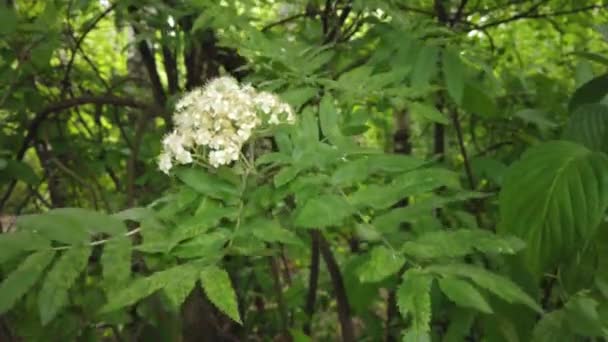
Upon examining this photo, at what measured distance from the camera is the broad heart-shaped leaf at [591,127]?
124cm

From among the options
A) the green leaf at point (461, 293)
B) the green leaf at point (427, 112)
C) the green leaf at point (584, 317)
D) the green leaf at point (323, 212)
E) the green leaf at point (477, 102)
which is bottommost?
the green leaf at point (584, 317)

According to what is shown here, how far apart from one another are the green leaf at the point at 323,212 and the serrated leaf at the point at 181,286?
0.58ft

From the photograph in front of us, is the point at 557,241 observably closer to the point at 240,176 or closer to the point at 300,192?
the point at 300,192

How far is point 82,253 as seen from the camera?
103cm

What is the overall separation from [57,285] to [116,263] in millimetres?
99

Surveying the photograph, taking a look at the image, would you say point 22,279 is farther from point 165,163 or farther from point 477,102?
point 477,102

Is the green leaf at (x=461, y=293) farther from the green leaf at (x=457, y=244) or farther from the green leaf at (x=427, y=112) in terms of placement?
the green leaf at (x=427, y=112)

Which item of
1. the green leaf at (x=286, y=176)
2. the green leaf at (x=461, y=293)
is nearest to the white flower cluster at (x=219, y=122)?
the green leaf at (x=286, y=176)

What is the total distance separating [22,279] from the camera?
0.99 meters

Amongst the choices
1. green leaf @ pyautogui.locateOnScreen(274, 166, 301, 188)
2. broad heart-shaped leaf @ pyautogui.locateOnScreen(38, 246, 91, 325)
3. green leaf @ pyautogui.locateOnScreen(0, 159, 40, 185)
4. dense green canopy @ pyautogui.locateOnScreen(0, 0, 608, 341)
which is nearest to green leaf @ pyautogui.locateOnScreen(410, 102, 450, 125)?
dense green canopy @ pyautogui.locateOnScreen(0, 0, 608, 341)

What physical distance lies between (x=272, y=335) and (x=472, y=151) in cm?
132

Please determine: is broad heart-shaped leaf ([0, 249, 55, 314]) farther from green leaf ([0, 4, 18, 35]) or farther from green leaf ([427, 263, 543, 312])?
green leaf ([0, 4, 18, 35])

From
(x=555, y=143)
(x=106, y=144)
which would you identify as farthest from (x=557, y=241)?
(x=106, y=144)

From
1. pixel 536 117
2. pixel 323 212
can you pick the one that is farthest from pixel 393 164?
pixel 536 117
